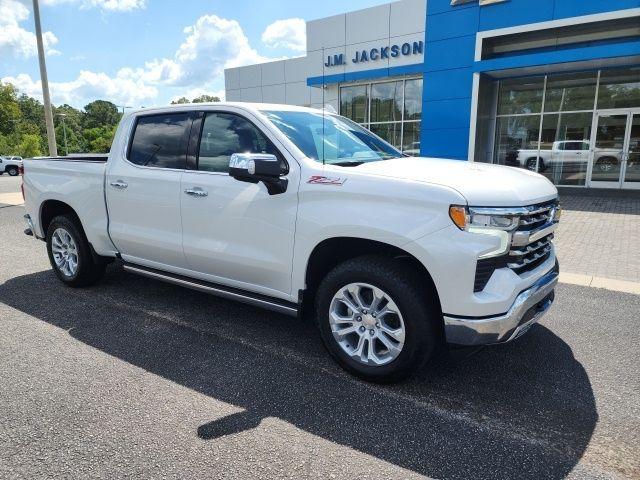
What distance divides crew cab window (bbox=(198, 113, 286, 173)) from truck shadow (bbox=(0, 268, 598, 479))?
1.51 metres

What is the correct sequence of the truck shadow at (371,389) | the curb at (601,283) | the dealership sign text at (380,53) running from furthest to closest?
the dealership sign text at (380,53)
the curb at (601,283)
the truck shadow at (371,389)

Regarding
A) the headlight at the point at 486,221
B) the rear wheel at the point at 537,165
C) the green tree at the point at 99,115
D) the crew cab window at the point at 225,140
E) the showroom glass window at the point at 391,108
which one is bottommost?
the rear wheel at the point at 537,165

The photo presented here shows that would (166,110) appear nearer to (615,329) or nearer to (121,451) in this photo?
(121,451)

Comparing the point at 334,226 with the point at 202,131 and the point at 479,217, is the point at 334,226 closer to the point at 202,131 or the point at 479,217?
the point at 479,217

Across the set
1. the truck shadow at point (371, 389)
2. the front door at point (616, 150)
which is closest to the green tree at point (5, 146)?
the front door at point (616, 150)

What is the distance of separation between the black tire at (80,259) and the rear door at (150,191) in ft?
2.11

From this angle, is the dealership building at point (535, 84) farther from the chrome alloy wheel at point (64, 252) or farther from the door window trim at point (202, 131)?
the door window trim at point (202, 131)

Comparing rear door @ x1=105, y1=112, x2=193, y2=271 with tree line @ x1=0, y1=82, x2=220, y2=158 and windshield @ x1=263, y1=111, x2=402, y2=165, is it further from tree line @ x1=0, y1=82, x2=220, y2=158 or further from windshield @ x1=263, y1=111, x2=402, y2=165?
tree line @ x1=0, y1=82, x2=220, y2=158

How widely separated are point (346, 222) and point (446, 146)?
13859 millimetres

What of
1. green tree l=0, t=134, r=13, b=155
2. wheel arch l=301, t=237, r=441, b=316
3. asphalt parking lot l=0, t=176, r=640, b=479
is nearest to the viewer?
asphalt parking lot l=0, t=176, r=640, b=479

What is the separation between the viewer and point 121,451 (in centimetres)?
266

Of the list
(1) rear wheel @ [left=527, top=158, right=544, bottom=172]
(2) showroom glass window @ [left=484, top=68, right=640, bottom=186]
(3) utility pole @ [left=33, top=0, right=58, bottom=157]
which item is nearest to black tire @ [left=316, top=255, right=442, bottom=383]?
(2) showroom glass window @ [left=484, top=68, right=640, bottom=186]

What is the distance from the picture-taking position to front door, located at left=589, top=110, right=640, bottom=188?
14445 mm

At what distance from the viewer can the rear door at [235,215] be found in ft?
11.8
